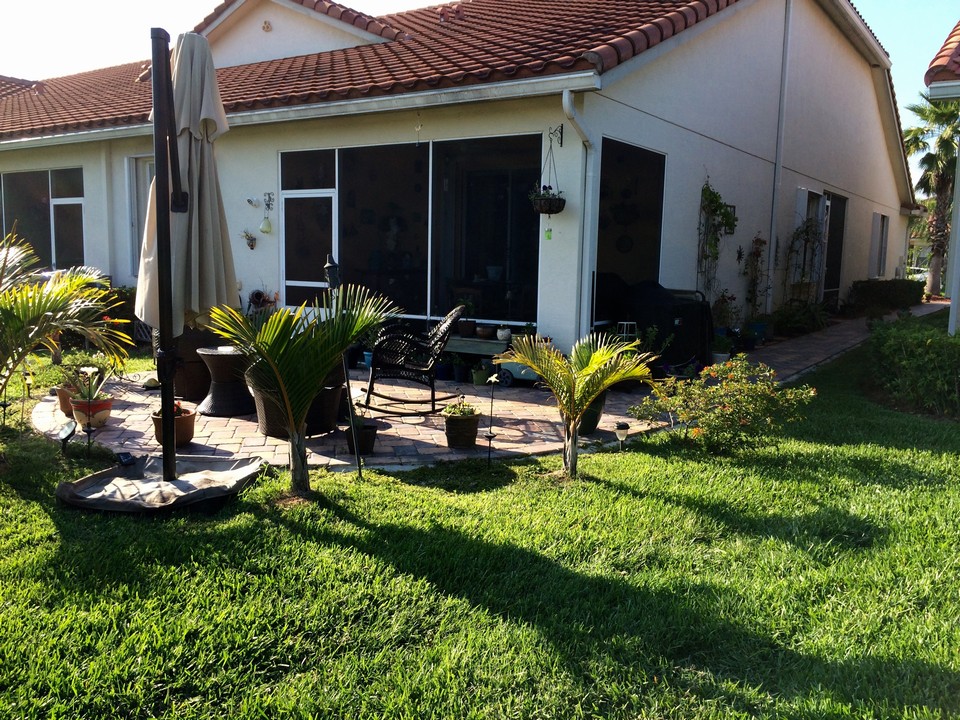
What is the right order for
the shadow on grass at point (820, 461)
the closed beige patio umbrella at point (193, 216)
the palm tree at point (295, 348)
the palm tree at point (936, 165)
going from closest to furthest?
1. the palm tree at point (295, 348)
2. the closed beige patio umbrella at point (193, 216)
3. the shadow on grass at point (820, 461)
4. the palm tree at point (936, 165)

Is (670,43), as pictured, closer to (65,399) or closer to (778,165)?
(778,165)

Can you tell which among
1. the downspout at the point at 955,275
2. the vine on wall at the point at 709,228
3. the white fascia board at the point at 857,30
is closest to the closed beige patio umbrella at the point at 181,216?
the downspout at the point at 955,275

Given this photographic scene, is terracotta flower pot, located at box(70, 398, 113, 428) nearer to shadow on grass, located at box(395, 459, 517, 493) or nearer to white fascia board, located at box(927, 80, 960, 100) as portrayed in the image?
shadow on grass, located at box(395, 459, 517, 493)

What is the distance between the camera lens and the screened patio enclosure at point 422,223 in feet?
30.8

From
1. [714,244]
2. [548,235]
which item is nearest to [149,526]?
[548,235]

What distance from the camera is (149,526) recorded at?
410 centimetres

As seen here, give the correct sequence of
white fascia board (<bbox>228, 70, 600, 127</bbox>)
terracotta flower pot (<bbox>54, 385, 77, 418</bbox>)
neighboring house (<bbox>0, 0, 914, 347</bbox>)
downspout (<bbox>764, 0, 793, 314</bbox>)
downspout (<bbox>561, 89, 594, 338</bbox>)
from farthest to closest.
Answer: downspout (<bbox>764, 0, 793, 314</bbox>)
neighboring house (<bbox>0, 0, 914, 347</bbox>)
downspout (<bbox>561, 89, 594, 338</bbox>)
white fascia board (<bbox>228, 70, 600, 127</bbox>)
terracotta flower pot (<bbox>54, 385, 77, 418</bbox>)

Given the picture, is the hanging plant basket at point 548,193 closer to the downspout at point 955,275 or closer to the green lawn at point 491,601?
the downspout at point 955,275

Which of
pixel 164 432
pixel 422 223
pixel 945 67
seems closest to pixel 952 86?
pixel 945 67

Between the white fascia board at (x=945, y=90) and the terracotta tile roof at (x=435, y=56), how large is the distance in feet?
9.21

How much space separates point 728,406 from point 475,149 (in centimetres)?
488

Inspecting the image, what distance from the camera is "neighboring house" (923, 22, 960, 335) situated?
23.5ft

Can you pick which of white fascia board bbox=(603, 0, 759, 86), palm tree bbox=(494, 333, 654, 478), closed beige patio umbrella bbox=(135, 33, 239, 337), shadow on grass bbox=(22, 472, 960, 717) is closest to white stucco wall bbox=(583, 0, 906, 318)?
white fascia board bbox=(603, 0, 759, 86)

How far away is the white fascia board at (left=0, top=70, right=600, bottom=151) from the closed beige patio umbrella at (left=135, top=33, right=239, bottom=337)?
3.39m
